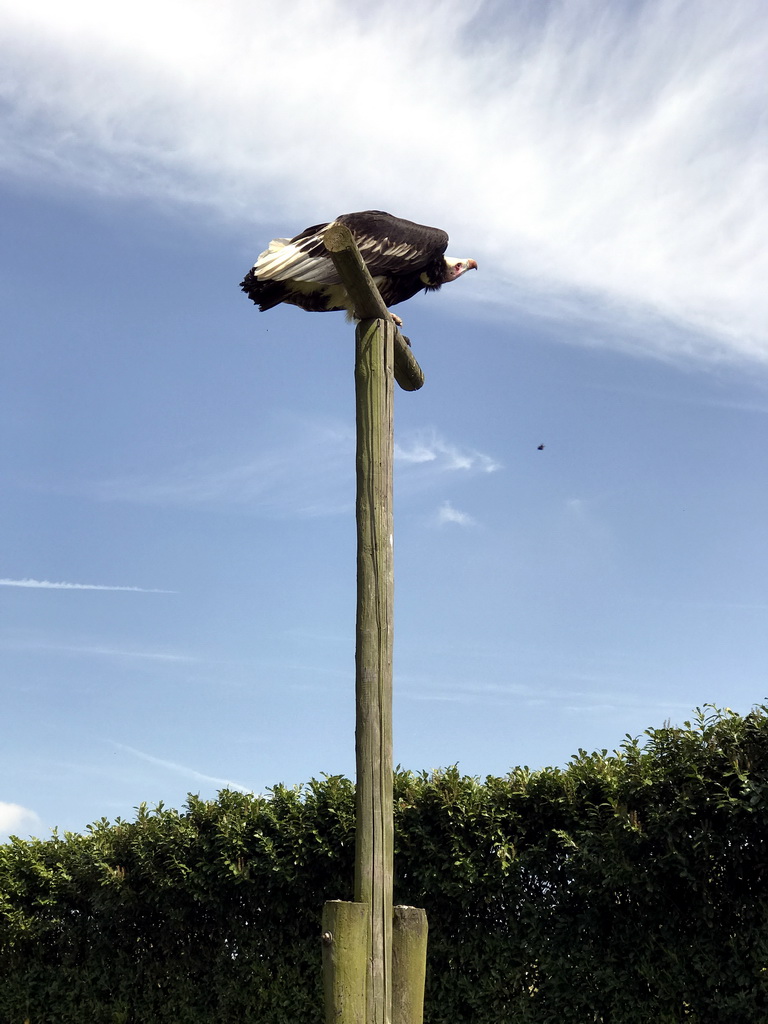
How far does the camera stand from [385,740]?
4.68 meters

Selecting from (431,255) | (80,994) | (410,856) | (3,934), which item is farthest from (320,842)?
(431,255)

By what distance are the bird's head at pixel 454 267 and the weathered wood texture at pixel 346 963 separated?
4993 mm

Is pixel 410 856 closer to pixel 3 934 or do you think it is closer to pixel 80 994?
pixel 80 994

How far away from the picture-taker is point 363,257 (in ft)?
21.9

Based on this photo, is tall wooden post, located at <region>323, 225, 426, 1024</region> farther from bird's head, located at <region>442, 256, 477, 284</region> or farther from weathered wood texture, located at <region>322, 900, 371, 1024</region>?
bird's head, located at <region>442, 256, 477, 284</region>

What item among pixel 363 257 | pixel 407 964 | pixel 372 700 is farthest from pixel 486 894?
pixel 363 257

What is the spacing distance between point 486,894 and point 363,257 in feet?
14.5

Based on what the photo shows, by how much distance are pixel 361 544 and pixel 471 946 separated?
3357 millimetres

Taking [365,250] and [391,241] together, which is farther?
[391,241]

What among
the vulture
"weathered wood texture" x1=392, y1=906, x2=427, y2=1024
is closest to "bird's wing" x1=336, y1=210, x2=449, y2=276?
the vulture

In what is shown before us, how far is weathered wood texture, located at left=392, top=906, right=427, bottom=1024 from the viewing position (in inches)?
178

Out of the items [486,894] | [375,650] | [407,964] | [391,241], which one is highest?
[391,241]

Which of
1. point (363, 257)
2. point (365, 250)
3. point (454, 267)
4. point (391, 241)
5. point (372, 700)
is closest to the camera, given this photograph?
point (372, 700)

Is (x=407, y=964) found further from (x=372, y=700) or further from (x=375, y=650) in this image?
(x=375, y=650)
